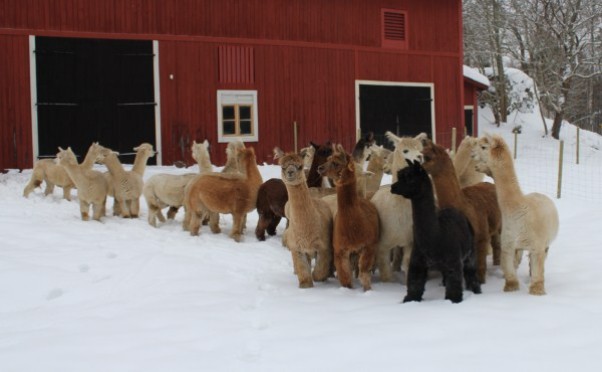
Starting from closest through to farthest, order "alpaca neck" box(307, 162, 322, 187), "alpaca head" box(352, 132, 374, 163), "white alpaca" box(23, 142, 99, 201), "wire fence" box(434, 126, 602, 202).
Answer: "alpaca head" box(352, 132, 374, 163) → "alpaca neck" box(307, 162, 322, 187) → "white alpaca" box(23, 142, 99, 201) → "wire fence" box(434, 126, 602, 202)

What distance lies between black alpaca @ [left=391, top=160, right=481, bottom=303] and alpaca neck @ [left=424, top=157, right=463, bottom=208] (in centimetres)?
41

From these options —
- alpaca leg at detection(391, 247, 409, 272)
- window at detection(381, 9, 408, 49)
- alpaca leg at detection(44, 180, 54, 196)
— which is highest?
window at detection(381, 9, 408, 49)

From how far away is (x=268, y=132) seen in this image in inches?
789

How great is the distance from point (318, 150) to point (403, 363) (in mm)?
5156

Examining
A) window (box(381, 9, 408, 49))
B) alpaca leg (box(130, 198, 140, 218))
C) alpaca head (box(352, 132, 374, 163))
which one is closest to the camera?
alpaca head (box(352, 132, 374, 163))

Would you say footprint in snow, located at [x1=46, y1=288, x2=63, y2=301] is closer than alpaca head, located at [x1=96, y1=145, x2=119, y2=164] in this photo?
Yes

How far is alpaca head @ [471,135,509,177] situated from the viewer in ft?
19.9

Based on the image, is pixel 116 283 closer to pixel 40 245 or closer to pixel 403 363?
pixel 40 245

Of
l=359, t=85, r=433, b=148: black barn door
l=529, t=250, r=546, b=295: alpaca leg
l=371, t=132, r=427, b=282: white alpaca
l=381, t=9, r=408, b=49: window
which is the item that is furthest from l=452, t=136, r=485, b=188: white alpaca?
Answer: l=381, t=9, r=408, b=49: window

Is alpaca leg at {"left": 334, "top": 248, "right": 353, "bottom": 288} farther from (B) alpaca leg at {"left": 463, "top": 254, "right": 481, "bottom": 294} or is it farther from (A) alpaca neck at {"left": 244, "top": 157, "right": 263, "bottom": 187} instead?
(A) alpaca neck at {"left": 244, "top": 157, "right": 263, "bottom": 187}

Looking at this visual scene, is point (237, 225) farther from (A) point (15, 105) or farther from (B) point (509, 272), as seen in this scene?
(A) point (15, 105)

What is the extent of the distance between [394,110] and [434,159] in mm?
16458

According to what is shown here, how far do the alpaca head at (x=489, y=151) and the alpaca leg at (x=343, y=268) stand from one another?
1.64 metres

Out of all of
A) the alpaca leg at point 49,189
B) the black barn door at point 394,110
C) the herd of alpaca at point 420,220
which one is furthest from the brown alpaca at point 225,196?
the black barn door at point 394,110
